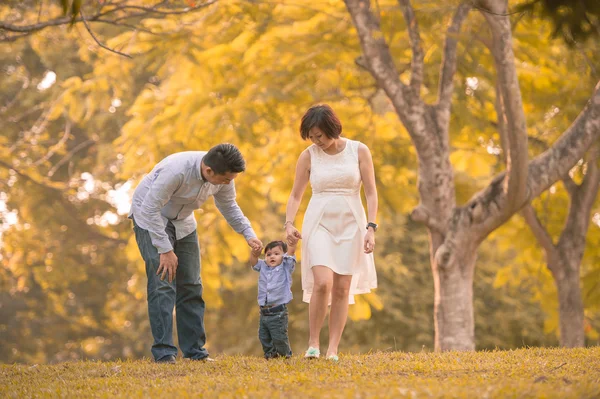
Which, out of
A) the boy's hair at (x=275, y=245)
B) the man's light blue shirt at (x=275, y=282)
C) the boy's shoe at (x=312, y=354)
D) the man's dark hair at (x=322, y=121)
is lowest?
the boy's shoe at (x=312, y=354)

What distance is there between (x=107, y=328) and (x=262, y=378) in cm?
2329

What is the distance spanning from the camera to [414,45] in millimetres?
11664

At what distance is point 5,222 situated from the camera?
22812 millimetres

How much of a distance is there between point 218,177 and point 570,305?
28.3ft

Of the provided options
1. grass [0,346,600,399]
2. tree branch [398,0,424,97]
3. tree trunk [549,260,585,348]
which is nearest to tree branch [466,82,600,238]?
tree branch [398,0,424,97]

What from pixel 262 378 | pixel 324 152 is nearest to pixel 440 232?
pixel 324 152

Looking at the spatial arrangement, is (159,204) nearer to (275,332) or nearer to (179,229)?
(179,229)

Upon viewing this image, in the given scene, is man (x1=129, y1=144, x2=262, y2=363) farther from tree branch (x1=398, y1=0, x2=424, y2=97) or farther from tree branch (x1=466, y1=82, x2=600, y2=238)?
tree branch (x1=398, y1=0, x2=424, y2=97)

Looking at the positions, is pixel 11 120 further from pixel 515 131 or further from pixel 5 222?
pixel 515 131

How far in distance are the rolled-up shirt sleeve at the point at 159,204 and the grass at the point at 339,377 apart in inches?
40.9

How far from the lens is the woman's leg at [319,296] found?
22.7 feet

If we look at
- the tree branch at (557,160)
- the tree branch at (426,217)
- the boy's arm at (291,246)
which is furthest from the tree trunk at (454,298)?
the boy's arm at (291,246)

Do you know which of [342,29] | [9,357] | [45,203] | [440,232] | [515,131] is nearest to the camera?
[515,131]

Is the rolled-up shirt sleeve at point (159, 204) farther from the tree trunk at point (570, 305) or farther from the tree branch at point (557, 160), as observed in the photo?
the tree trunk at point (570, 305)
